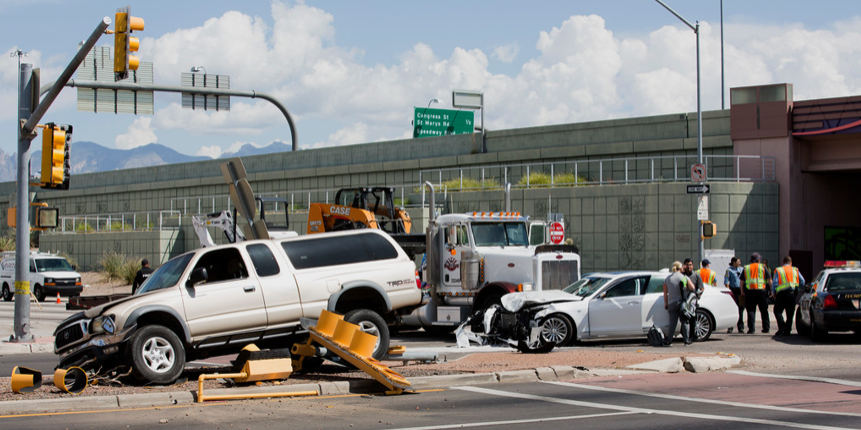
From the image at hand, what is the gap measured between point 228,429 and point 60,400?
256 cm

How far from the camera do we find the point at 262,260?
12750mm

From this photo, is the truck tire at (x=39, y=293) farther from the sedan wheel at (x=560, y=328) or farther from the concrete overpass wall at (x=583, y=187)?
the sedan wheel at (x=560, y=328)

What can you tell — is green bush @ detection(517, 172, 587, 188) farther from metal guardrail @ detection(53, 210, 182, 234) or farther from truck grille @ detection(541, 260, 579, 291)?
metal guardrail @ detection(53, 210, 182, 234)

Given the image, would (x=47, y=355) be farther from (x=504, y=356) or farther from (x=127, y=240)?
(x=127, y=240)

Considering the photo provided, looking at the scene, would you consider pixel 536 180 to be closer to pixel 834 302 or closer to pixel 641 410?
pixel 834 302

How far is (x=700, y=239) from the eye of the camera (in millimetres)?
24516

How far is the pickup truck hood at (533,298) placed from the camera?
54.0 feet

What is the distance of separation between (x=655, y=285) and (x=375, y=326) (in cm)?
729

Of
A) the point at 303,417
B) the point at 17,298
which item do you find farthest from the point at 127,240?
the point at 303,417


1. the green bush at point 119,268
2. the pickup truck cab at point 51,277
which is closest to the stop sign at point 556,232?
the pickup truck cab at point 51,277

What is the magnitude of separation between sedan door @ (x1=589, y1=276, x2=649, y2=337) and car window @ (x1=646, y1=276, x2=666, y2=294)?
0.27m

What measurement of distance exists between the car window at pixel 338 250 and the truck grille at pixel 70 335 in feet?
9.75

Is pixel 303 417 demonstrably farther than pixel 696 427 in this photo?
Yes

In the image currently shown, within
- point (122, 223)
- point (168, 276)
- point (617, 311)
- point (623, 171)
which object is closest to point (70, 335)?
point (168, 276)
